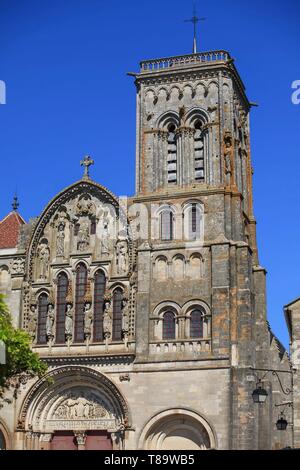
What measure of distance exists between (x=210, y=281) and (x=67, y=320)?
687cm

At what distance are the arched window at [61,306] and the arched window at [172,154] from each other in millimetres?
6961

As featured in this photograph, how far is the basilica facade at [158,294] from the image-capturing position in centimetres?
3416

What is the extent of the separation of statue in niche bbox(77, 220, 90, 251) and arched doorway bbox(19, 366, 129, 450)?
5.78m

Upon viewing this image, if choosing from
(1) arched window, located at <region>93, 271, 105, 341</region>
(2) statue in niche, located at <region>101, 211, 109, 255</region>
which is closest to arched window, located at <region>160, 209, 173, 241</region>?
(2) statue in niche, located at <region>101, 211, 109, 255</region>

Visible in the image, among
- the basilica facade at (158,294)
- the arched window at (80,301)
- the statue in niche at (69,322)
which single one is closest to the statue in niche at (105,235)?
the basilica facade at (158,294)

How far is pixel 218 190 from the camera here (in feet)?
121

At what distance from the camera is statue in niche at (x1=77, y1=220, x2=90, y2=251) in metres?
38.1

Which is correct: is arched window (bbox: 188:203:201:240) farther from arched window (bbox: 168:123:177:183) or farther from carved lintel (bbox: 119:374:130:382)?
carved lintel (bbox: 119:374:130:382)

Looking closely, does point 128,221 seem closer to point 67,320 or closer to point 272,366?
point 67,320

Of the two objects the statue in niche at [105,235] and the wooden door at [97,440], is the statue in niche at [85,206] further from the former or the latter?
the wooden door at [97,440]

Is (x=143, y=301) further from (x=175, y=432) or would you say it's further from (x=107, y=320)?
(x=175, y=432)

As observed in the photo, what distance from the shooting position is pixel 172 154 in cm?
3906

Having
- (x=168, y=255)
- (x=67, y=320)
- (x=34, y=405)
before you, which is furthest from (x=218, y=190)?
(x=34, y=405)

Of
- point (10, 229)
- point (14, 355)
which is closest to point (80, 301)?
point (10, 229)
